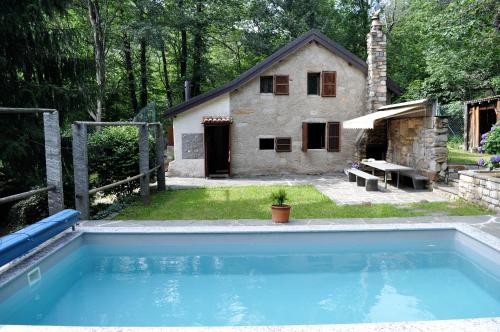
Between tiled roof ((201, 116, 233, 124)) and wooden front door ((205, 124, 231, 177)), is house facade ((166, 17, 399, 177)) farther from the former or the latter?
wooden front door ((205, 124, 231, 177))

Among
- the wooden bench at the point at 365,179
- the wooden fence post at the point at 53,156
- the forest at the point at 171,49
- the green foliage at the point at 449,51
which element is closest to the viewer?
the wooden fence post at the point at 53,156

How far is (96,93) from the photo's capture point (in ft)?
30.5

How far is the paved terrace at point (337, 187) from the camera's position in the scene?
32.2ft

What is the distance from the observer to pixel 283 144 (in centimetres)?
1523

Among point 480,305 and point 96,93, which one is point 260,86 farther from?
point 480,305

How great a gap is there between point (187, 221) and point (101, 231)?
165 cm

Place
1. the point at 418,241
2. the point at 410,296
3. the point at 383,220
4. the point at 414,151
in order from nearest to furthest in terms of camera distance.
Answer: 1. the point at 410,296
2. the point at 418,241
3. the point at 383,220
4. the point at 414,151

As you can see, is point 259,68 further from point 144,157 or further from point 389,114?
point 144,157

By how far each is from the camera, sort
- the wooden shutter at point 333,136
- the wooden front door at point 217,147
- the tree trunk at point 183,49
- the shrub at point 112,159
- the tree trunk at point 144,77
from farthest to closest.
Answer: the tree trunk at point 144,77
the tree trunk at point 183,49
the wooden front door at point 217,147
the wooden shutter at point 333,136
the shrub at point 112,159

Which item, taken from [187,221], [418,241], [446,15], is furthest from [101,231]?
[446,15]

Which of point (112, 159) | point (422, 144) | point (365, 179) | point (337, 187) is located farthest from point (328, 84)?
point (112, 159)

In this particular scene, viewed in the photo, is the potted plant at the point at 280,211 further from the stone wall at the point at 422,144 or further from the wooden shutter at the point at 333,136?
the wooden shutter at the point at 333,136

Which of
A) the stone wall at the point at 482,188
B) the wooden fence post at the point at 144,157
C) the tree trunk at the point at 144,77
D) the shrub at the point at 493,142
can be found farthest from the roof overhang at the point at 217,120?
the tree trunk at the point at 144,77

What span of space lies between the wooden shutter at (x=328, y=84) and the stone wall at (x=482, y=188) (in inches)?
267
